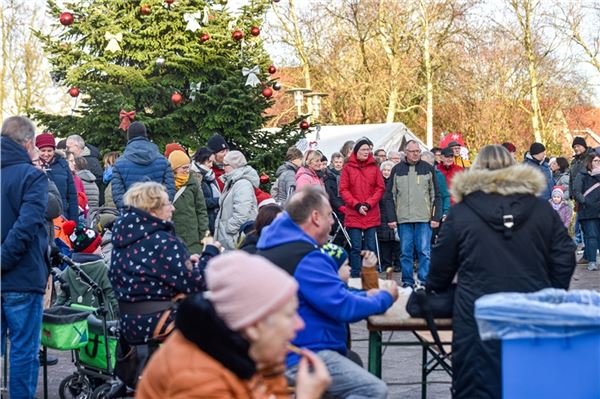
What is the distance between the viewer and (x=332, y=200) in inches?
641

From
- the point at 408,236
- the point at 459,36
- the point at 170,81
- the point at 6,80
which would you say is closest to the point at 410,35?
the point at 459,36

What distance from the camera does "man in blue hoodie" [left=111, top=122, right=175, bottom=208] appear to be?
11.2 metres

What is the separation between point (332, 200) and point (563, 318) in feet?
35.6

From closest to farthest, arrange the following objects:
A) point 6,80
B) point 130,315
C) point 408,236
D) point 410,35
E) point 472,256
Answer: point 472,256 → point 130,315 → point 408,236 → point 6,80 → point 410,35

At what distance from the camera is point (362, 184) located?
15344 mm

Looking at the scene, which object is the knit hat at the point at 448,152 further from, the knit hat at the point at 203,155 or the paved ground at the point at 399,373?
the paved ground at the point at 399,373

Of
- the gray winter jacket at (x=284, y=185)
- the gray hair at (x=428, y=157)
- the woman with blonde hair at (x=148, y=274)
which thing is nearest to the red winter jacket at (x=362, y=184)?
the gray winter jacket at (x=284, y=185)

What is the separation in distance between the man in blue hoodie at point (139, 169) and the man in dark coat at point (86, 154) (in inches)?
95.1

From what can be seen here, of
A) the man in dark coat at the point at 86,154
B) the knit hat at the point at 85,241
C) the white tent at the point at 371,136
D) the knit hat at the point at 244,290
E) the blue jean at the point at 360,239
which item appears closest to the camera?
the knit hat at the point at 244,290

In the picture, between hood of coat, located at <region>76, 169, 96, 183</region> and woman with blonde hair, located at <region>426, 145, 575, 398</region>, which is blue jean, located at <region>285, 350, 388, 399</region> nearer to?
woman with blonde hair, located at <region>426, 145, 575, 398</region>

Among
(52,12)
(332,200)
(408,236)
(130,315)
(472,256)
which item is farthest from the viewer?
(52,12)

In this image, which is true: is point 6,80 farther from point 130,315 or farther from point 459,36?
point 130,315

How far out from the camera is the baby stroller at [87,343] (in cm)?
781

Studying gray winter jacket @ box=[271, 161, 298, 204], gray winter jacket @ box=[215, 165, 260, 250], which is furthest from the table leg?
gray winter jacket @ box=[271, 161, 298, 204]
